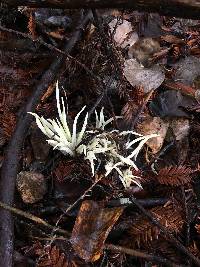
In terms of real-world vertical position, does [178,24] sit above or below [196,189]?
above

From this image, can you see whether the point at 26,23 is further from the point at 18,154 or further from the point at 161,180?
the point at 161,180

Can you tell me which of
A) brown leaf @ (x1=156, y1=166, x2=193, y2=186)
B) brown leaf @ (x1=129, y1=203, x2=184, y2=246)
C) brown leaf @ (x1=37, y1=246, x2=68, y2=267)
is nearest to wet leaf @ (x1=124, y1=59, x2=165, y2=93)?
brown leaf @ (x1=156, y1=166, x2=193, y2=186)

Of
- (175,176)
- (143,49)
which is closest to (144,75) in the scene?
(143,49)

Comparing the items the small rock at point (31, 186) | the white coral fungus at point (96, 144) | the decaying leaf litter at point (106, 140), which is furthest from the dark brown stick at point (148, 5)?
the small rock at point (31, 186)

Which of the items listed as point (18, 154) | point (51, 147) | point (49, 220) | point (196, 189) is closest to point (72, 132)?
point (51, 147)

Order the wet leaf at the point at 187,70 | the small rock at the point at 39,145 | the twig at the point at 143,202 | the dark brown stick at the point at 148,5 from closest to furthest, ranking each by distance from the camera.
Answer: the dark brown stick at the point at 148,5
the twig at the point at 143,202
the small rock at the point at 39,145
the wet leaf at the point at 187,70

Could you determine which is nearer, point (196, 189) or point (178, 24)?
point (196, 189)

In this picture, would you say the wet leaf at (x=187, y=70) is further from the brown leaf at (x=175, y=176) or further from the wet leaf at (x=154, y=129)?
the brown leaf at (x=175, y=176)
